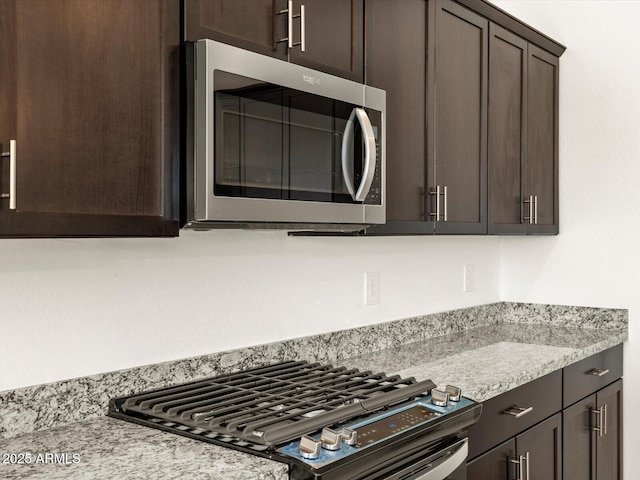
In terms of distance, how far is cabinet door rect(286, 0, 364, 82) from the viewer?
1.81m

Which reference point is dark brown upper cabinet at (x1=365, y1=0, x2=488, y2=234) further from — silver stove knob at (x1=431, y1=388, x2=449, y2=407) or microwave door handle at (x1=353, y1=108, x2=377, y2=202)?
silver stove knob at (x1=431, y1=388, x2=449, y2=407)

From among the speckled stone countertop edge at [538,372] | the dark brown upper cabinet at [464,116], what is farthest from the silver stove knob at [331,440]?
the dark brown upper cabinet at [464,116]

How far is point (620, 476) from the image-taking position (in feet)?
10.2

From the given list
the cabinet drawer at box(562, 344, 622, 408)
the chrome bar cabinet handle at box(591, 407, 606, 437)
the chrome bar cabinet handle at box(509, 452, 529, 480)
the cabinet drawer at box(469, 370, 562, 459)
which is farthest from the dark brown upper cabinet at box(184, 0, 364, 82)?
the chrome bar cabinet handle at box(591, 407, 606, 437)

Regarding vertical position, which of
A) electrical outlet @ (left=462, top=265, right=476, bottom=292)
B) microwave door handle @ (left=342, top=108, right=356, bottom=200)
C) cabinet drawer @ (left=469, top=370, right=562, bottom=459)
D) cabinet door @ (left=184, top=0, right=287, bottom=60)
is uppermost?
cabinet door @ (left=184, top=0, right=287, bottom=60)

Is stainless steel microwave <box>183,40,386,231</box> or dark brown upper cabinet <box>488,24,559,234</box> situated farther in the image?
dark brown upper cabinet <box>488,24,559,234</box>

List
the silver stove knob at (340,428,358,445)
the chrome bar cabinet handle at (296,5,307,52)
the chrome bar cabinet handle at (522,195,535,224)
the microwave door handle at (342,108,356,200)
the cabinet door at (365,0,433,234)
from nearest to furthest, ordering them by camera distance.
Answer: the silver stove knob at (340,428,358,445)
the chrome bar cabinet handle at (296,5,307,52)
the microwave door handle at (342,108,356,200)
the cabinet door at (365,0,433,234)
the chrome bar cabinet handle at (522,195,535,224)

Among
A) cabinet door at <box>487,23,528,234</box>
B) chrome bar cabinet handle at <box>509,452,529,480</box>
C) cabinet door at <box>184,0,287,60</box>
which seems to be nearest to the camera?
cabinet door at <box>184,0,287,60</box>

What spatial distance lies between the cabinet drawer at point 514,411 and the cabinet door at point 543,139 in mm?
845

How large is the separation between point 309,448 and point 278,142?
0.72 m

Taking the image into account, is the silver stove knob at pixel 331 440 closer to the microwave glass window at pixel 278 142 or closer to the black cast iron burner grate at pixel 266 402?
the black cast iron burner grate at pixel 266 402

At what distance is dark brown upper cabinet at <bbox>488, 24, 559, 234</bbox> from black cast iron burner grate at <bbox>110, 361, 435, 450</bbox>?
115cm

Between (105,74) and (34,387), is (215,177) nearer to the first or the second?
(105,74)

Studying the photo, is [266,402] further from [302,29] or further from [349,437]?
[302,29]
